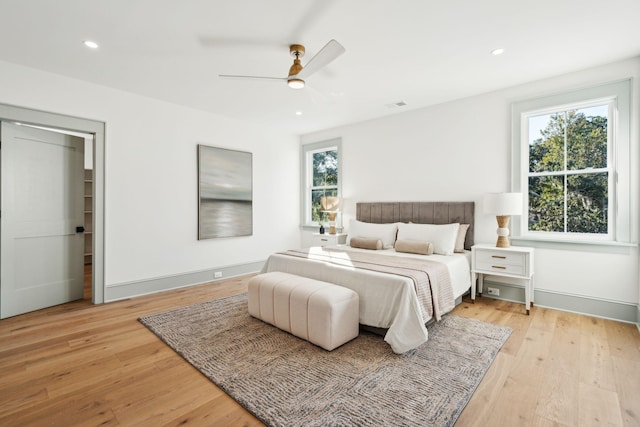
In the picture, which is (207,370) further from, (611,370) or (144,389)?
(611,370)

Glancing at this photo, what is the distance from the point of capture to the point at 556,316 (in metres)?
3.23

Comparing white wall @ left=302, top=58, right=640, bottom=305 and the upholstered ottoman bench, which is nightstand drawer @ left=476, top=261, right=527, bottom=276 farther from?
the upholstered ottoman bench

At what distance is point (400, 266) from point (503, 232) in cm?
149

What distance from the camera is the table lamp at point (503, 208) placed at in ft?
11.1

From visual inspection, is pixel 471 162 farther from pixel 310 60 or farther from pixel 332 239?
pixel 310 60

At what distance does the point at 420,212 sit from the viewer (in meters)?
4.45

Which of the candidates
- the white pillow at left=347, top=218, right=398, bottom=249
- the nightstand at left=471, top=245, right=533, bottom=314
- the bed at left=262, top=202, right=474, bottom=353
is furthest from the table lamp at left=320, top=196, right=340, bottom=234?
the nightstand at left=471, top=245, right=533, bottom=314

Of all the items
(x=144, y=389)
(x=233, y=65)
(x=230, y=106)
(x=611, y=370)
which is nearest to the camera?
(x=144, y=389)

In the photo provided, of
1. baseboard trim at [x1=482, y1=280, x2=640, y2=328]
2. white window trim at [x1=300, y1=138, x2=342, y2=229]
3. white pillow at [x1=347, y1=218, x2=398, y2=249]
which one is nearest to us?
baseboard trim at [x1=482, y1=280, x2=640, y2=328]

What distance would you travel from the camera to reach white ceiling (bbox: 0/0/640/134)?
88.4 inches

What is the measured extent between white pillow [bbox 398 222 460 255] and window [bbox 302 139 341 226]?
76.9 inches

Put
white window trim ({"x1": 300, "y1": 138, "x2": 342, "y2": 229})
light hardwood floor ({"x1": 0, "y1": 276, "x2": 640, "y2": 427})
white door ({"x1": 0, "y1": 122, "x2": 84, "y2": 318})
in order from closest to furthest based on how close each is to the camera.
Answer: light hardwood floor ({"x1": 0, "y1": 276, "x2": 640, "y2": 427}), white door ({"x1": 0, "y1": 122, "x2": 84, "y2": 318}), white window trim ({"x1": 300, "y1": 138, "x2": 342, "y2": 229})

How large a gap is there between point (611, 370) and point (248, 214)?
15.3 ft

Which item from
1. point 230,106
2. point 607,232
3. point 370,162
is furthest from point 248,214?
point 607,232
